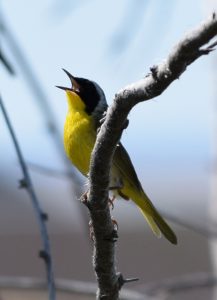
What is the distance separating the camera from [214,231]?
220 inches

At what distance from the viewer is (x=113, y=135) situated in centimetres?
272

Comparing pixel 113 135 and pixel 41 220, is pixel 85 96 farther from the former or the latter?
pixel 113 135

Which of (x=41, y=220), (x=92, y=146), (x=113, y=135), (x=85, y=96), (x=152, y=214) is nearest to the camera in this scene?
(x=113, y=135)

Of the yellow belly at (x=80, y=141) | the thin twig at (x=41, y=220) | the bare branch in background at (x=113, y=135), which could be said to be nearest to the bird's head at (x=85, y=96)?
the yellow belly at (x=80, y=141)

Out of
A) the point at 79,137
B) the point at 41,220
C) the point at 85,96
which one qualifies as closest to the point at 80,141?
the point at 79,137

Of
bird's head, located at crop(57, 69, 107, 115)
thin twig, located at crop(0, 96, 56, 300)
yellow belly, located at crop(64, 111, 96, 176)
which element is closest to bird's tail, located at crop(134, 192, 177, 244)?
yellow belly, located at crop(64, 111, 96, 176)

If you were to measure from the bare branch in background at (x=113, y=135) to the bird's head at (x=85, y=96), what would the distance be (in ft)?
6.87

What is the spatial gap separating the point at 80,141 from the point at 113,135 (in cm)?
216

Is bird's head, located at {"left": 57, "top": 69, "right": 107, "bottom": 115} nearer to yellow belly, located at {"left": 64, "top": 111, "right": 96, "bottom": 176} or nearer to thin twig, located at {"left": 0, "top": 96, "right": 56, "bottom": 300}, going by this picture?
yellow belly, located at {"left": 64, "top": 111, "right": 96, "bottom": 176}

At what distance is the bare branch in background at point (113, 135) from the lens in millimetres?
2264

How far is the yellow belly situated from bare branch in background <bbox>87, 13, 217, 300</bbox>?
1.65 meters

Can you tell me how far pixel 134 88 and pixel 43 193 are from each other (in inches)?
601

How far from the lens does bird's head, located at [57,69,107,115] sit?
5.27 m

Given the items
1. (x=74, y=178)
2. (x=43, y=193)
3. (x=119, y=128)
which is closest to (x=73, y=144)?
(x=74, y=178)
